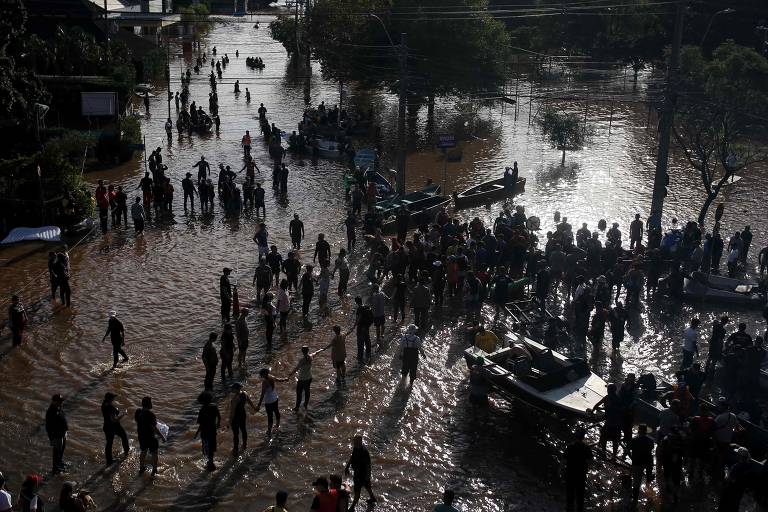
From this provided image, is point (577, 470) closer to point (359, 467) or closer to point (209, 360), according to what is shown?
point (359, 467)

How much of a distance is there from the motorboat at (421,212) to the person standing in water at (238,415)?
1384 centimetres

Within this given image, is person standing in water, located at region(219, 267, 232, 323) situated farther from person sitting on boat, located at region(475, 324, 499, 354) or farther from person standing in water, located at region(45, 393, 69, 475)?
person standing in water, located at region(45, 393, 69, 475)

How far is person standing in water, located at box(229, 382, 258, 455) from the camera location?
44.2 ft

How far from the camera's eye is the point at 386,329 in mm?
20031

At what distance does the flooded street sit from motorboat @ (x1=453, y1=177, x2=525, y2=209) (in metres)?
0.56

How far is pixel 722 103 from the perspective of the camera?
106 feet

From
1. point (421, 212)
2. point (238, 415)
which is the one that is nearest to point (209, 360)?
point (238, 415)

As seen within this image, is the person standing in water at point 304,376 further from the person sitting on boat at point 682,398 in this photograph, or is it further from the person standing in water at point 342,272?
the person sitting on boat at point 682,398

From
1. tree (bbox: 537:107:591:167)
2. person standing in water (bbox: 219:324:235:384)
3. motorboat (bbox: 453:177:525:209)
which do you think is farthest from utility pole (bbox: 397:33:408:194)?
person standing in water (bbox: 219:324:235:384)

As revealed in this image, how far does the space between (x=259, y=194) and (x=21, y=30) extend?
39.9 ft

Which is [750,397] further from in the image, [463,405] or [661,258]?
[661,258]

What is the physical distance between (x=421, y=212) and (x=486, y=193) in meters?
4.32

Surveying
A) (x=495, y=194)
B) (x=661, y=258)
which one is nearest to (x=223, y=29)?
(x=495, y=194)

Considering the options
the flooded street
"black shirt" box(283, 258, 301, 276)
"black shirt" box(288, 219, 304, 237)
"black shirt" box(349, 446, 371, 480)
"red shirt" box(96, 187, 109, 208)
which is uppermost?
"red shirt" box(96, 187, 109, 208)
